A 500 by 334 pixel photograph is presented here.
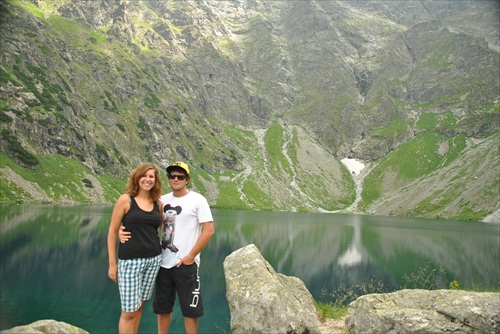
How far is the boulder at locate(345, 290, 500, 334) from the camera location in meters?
9.73

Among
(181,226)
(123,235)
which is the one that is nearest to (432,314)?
(181,226)

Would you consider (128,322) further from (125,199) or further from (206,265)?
(206,265)

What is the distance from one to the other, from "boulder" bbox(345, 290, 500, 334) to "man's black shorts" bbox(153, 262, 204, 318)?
5.81 metres

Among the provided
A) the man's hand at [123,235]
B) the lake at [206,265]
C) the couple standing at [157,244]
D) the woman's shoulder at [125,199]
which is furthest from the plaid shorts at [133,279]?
the lake at [206,265]

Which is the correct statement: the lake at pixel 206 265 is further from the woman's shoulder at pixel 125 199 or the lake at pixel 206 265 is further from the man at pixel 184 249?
the woman's shoulder at pixel 125 199

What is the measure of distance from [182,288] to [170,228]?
61.6 inches

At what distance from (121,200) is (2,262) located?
1289 inches

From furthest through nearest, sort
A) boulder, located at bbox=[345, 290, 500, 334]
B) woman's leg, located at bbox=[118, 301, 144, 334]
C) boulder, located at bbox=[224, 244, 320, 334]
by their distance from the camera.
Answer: boulder, located at bbox=[224, 244, 320, 334] → boulder, located at bbox=[345, 290, 500, 334] → woman's leg, located at bbox=[118, 301, 144, 334]

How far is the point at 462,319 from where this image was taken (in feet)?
32.4

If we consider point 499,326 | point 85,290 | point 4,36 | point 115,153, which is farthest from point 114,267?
point 4,36

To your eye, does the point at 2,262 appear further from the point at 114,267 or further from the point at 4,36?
the point at 4,36

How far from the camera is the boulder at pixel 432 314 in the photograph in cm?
973

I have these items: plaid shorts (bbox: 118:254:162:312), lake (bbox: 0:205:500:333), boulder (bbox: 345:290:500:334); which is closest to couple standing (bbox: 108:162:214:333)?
plaid shorts (bbox: 118:254:162:312)

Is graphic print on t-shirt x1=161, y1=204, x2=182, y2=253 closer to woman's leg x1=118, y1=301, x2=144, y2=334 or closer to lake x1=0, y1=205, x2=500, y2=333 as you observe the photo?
woman's leg x1=118, y1=301, x2=144, y2=334
